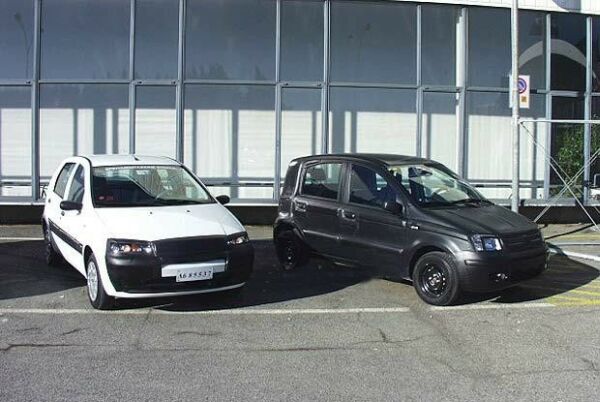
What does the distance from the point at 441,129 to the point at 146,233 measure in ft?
32.1

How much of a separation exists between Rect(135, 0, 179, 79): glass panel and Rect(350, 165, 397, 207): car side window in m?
7.34

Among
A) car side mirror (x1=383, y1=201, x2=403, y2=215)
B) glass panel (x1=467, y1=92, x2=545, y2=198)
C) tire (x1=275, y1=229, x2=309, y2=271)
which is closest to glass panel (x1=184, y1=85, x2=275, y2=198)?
glass panel (x1=467, y1=92, x2=545, y2=198)

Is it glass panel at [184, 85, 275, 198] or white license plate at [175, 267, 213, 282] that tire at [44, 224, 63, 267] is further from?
glass panel at [184, 85, 275, 198]

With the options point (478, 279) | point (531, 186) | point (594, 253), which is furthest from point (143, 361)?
point (531, 186)

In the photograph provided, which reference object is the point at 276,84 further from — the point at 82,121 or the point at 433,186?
the point at 433,186

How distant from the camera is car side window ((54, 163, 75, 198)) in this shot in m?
8.34

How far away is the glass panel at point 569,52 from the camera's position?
1458 cm

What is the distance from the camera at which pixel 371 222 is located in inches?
303

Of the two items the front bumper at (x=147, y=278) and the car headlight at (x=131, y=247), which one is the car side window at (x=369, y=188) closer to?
the front bumper at (x=147, y=278)

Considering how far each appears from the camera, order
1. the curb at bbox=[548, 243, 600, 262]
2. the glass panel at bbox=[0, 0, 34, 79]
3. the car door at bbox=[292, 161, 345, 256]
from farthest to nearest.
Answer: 1. the glass panel at bbox=[0, 0, 34, 79]
2. the curb at bbox=[548, 243, 600, 262]
3. the car door at bbox=[292, 161, 345, 256]

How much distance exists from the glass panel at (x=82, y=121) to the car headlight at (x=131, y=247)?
8180mm

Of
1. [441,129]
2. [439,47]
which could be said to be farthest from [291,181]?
[439,47]

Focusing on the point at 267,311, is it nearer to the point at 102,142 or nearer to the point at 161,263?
the point at 161,263

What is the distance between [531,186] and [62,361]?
475 inches
